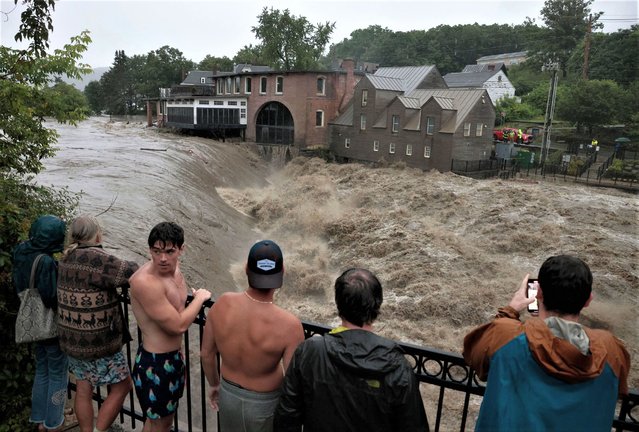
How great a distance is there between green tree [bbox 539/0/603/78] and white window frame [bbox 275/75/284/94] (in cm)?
4719

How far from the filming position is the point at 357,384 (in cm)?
232

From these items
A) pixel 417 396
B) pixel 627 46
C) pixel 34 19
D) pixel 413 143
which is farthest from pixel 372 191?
pixel 627 46

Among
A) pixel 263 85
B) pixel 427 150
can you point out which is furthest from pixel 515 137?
pixel 263 85

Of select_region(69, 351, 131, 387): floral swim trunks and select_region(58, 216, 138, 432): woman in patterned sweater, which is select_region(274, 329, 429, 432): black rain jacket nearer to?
select_region(58, 216, 138, 432): woman in patterned sweater

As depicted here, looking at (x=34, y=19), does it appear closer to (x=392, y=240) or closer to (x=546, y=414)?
(x=546, y=414)

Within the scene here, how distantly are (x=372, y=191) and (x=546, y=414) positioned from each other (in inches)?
1309

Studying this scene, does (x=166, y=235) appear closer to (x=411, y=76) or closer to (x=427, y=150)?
(x=427, y=150)

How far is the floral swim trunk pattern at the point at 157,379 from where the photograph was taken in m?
3.36

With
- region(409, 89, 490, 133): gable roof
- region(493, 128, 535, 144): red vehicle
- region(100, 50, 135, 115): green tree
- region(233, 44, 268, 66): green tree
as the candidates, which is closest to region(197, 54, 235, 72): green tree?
region(233, 44, 268, 66): green tree

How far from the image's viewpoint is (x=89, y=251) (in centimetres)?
352

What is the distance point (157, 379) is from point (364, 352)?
6.12 ft

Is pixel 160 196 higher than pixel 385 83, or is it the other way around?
pixel 385 83

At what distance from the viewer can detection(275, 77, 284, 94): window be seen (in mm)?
49719

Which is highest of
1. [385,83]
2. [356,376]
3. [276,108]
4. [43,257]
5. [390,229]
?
[385,83]
